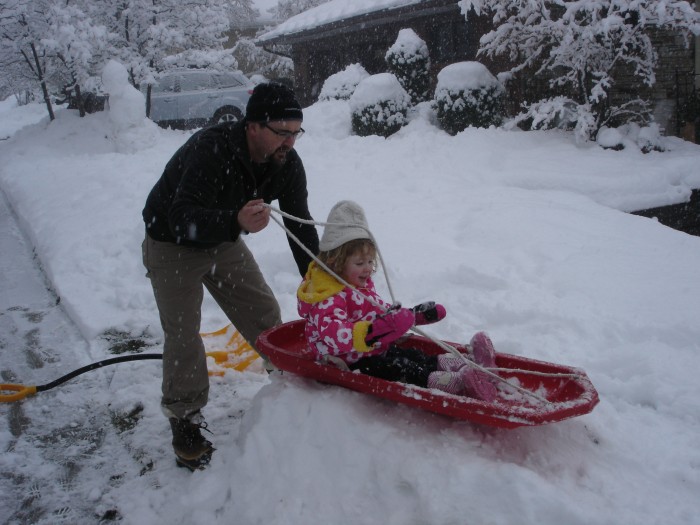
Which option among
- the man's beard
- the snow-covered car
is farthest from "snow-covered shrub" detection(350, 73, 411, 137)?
the man's beard

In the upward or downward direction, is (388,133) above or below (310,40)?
below

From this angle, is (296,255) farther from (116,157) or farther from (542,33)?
(116,157)

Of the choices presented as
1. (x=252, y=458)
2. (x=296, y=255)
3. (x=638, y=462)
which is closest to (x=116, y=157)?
(x=296, y=255)

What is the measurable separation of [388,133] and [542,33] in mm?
3367

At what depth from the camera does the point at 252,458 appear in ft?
8.68

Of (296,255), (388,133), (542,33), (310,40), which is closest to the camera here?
(296,255)

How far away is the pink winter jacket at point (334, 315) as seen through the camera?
2.63 metres

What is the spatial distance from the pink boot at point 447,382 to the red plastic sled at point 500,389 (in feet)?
0.62

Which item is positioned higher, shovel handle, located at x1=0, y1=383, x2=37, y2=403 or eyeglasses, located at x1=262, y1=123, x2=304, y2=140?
eyeglasses, located at x1=262, y1=123, x2=304, y2=140

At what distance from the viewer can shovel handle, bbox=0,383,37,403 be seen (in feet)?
11.6

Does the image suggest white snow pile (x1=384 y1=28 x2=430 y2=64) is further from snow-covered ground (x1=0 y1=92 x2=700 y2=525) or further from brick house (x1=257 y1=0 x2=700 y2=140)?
snow-covered ground (x1=0 y1=92 x2=700 y2=525)

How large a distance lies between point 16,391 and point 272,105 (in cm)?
267

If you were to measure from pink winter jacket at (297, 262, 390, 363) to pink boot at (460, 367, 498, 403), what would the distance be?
0.47 meters

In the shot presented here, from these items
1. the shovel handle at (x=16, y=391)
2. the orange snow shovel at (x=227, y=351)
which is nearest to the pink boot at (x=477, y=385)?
the orange snow shovel at (x=227, y=351)
